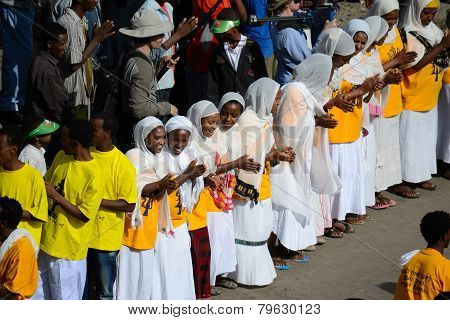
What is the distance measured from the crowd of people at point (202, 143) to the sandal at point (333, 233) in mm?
16

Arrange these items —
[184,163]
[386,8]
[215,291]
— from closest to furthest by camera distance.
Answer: [184,163] < [215,291] < [386,8]

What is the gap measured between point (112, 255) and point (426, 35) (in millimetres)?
5331

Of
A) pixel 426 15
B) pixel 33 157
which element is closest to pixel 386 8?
pixel 426 15

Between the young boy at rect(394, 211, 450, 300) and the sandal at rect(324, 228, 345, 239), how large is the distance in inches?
141

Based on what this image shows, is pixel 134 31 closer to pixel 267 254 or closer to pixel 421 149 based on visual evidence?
pixel 267 254

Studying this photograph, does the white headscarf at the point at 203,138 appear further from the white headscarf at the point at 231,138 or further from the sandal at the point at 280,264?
the sandal at the point at 280,264

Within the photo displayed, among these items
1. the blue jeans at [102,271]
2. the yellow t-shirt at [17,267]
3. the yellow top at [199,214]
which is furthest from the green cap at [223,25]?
the yellow t-shirt at [17,267]

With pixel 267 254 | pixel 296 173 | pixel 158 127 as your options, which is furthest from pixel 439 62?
pixel 158 127

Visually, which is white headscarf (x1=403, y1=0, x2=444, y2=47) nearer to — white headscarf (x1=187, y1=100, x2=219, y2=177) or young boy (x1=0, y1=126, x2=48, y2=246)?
white headscarf (x1=187, y1=100, x2=219, y2=177)

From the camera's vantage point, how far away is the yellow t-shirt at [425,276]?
750 cm

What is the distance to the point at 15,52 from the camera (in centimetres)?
1154

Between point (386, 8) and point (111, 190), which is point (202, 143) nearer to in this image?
point (111, 190)

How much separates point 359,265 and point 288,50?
2.32 meters

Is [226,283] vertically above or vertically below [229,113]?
below
